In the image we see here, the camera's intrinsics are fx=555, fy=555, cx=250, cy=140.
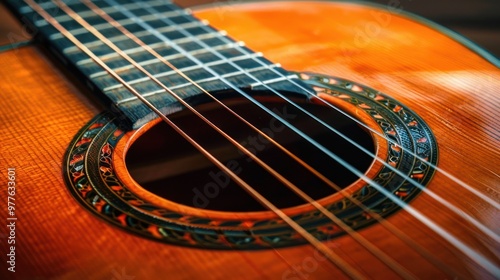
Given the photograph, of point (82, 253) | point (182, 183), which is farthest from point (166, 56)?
point (82, 253)

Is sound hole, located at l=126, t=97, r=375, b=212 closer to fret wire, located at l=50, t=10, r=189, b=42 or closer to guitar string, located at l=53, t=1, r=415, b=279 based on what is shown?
guitar string, located at l=53, t=1, r=415, b=279

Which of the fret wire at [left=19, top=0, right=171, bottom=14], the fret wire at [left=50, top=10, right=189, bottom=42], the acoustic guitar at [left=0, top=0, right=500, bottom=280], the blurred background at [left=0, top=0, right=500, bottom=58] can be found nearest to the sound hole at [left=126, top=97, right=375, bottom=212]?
the acoustic guitar at [left=0, top=0, right=500, bottom=280]

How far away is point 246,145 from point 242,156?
23 millimetres

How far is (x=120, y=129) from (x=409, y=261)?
1.39ft

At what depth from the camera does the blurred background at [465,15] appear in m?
1.49

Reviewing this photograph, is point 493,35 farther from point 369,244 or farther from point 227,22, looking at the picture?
point 369,244

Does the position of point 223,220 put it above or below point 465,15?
below

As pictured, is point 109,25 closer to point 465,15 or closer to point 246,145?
point 246,145

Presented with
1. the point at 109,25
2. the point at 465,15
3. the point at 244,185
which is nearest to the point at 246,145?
the point at 244,185

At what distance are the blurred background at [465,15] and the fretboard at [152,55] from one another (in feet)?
1.42

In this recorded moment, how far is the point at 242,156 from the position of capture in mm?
740

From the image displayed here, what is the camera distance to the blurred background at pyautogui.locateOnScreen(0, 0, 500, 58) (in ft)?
4.88

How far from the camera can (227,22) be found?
43.7 inches

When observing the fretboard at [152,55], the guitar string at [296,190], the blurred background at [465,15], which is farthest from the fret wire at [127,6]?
the blurred background at [465,15]
